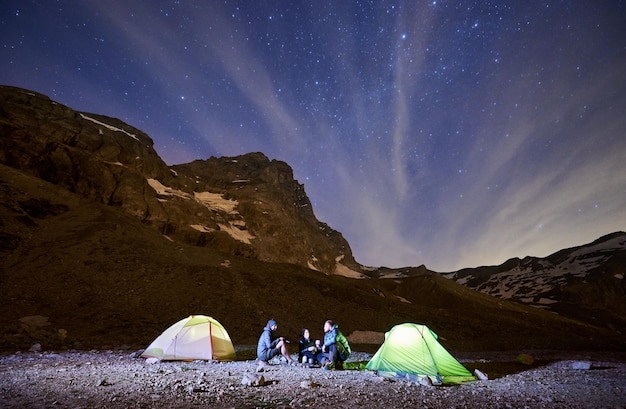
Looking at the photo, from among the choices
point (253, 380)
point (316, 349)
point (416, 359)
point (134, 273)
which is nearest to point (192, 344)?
point (316, 349)

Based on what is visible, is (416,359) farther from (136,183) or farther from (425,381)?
(136,183)

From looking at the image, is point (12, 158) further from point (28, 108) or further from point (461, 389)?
point (461, 389)

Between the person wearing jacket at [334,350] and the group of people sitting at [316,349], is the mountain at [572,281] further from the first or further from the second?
the group of people sitting at [316,349]

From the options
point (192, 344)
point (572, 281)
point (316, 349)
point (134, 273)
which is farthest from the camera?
point (572, 281)

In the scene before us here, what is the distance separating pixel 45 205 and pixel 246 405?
43296 mm

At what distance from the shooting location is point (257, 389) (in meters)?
8.00

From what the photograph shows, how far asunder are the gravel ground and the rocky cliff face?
5254 cm

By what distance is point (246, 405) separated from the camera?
6566 mm

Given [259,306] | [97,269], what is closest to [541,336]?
[259,306]

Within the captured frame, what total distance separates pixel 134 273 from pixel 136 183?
129 feet

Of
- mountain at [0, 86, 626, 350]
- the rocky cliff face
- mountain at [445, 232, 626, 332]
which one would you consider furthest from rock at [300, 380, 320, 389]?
mountain at [445, 232, 626, 332]

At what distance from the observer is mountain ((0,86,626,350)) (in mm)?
21578

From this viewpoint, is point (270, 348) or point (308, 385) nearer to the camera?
point (308, 385)

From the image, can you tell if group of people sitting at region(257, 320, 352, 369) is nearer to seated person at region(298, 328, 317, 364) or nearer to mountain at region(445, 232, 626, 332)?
seated person at region(298, 328, 317, 364)
